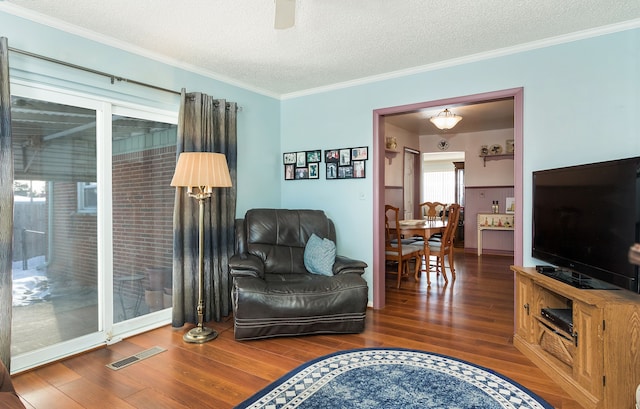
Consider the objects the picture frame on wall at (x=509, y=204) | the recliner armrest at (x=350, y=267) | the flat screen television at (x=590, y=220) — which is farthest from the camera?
the picture frame on wall at (x=509, y=204)

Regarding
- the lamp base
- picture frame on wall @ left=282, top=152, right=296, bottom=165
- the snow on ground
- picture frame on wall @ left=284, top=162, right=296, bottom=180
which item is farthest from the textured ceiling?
the lamp base

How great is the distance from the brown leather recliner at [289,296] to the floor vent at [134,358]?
2.11ft

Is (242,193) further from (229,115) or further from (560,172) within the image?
(560,172)

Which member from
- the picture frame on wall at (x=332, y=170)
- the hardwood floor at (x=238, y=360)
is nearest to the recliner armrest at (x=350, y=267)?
the hardwood floor at (x=238, y=360)

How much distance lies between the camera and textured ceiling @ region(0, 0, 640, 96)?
96.7 inches

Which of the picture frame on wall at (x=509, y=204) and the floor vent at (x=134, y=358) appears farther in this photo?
the picture frame on wall at (x=509, y=204)

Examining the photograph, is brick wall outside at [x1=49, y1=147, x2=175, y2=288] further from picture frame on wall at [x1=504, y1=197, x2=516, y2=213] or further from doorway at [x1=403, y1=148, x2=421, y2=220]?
picture frame on wall at [x1=504, y1=197, x2=516, y2=213]

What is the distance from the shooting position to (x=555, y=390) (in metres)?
2.22

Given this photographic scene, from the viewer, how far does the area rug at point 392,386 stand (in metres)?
2.07

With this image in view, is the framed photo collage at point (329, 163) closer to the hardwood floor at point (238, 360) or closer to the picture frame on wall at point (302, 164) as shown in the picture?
the picture frame on wall at point (302, 164)

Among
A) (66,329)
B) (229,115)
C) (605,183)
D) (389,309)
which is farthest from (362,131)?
(66,329)

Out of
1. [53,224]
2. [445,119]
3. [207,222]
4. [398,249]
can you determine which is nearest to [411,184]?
[445,119]

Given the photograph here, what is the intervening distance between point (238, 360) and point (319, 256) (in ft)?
4.14

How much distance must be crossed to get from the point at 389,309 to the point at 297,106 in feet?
8.73
